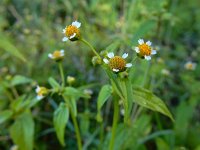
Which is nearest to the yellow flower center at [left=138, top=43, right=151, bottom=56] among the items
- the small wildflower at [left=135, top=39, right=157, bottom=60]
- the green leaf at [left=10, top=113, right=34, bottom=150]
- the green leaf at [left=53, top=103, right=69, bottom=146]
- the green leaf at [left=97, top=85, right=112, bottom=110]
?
the small wildflower at [left=135, top=39, right=157, bottom=60]

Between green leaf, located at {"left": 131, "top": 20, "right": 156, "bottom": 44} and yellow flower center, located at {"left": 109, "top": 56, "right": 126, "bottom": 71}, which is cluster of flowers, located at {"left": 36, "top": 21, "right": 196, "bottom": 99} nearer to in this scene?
yellow flower center, located at {"left": 109, "top": 56, "right": 126, "bottom": 71}

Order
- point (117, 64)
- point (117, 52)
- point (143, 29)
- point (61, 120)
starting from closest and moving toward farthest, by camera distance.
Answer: point (117, 64)
point (61, 120)
point (143, 29)
point (117, 52)

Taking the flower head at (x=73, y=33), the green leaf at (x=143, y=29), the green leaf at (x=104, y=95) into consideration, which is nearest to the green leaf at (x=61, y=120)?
the green leaf at (x=104, y=95)

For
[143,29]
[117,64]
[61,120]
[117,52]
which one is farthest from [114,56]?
[117,52]

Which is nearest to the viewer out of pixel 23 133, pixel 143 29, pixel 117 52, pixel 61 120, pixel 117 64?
pixel 117 64

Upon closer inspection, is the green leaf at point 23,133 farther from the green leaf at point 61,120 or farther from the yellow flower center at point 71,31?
the yellow flower center at point 71,31

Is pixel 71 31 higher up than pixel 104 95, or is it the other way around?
pixel 71 31

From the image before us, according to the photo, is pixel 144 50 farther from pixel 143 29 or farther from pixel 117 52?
pixel 117 52
